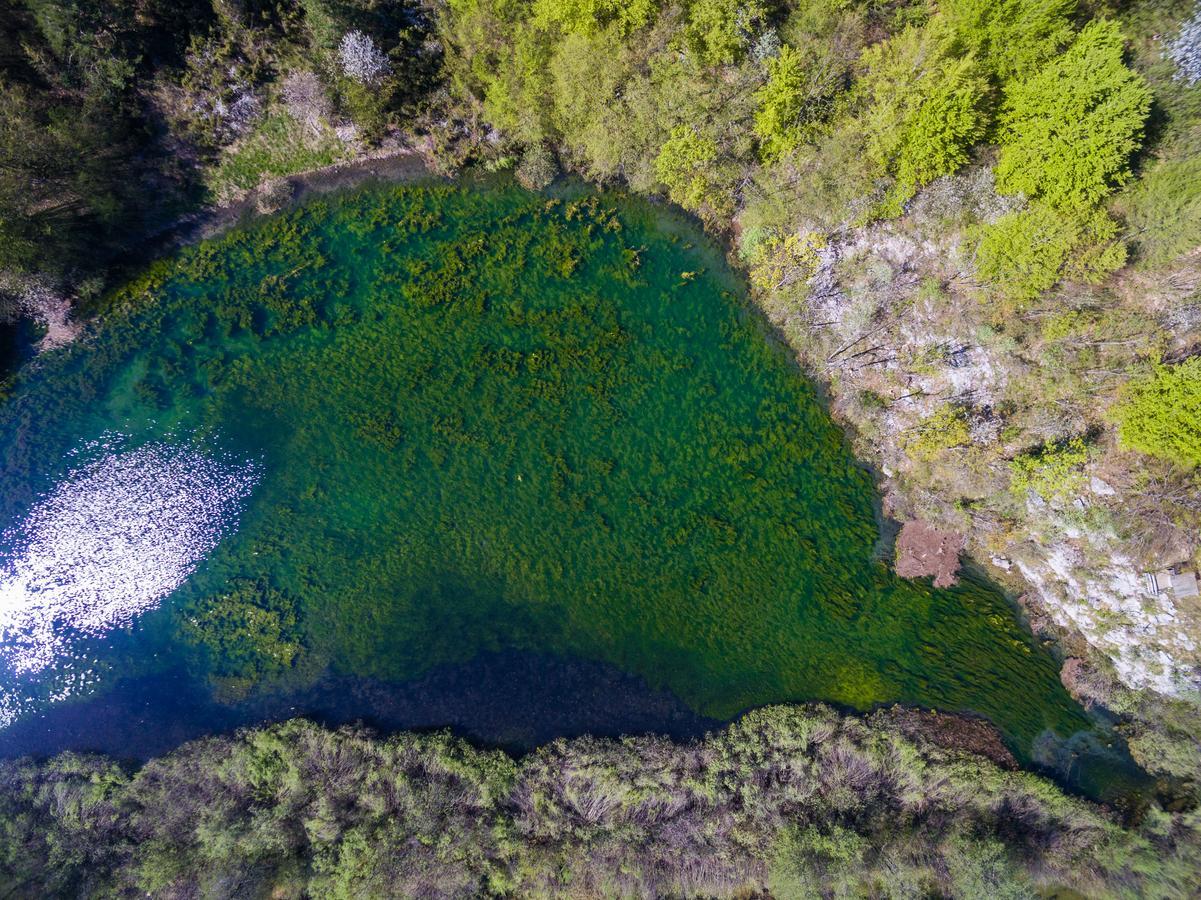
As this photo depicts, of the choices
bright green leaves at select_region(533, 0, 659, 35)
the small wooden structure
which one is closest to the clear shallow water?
bright green leaves at select_region(533, 0, 659, 35)

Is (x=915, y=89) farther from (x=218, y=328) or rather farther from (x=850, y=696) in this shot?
(x=218, y=328)

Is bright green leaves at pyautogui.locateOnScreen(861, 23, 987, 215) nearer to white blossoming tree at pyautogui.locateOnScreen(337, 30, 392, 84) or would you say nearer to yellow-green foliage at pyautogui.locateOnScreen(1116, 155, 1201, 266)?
yellow-green foliage at pyautogui.locateOnScreen(1116, 155, 1201, 266)

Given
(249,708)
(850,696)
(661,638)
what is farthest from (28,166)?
(850,696)

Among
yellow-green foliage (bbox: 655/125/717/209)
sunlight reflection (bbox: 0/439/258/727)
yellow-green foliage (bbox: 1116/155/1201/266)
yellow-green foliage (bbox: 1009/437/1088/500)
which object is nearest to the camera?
yellow-green foliage (bbox: 1116/155/1201/266)

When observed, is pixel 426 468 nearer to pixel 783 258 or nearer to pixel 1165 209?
pixel 783 258

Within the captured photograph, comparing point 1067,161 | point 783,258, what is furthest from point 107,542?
point 1067,161

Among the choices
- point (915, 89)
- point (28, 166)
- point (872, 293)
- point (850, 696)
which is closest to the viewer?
point (915, 89)
